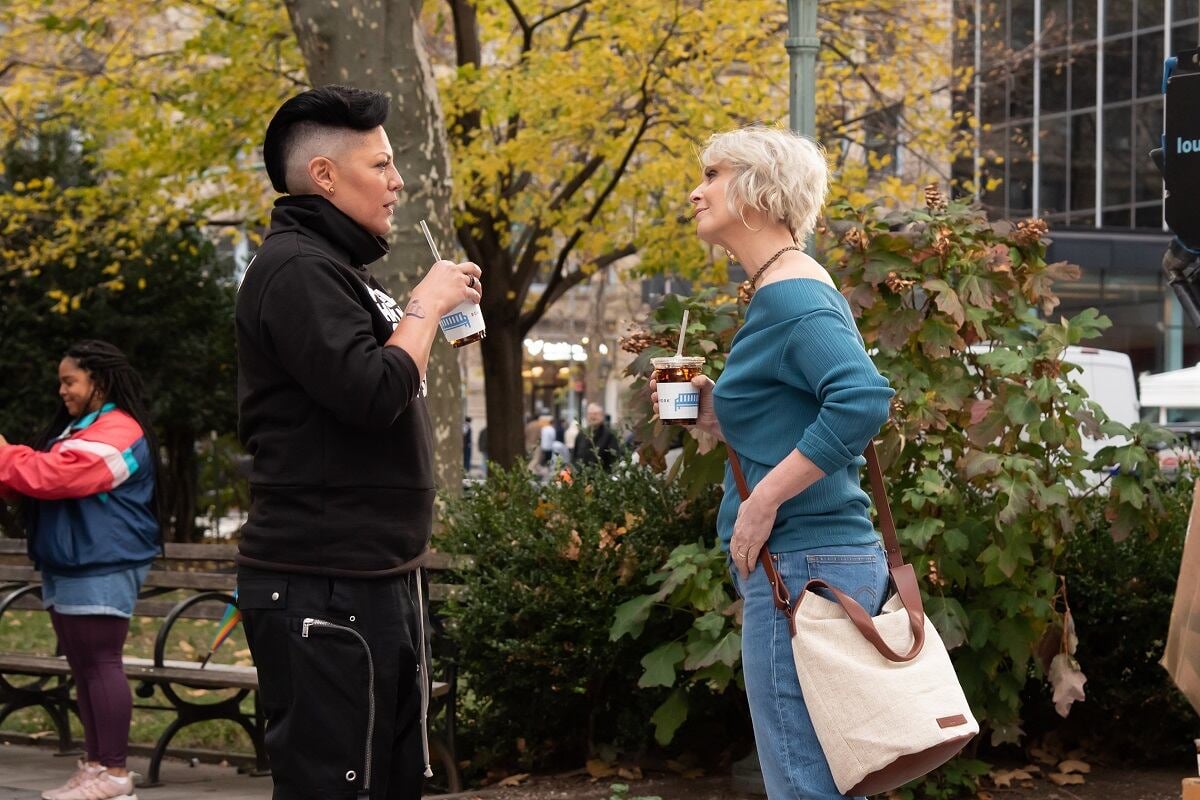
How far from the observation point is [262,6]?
15594mm

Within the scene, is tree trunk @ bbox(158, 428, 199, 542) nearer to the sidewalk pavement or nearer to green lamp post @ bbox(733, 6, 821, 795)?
the sidewalk pavement

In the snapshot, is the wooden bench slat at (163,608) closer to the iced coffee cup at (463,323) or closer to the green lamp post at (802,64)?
the green lamp post at (802,64)

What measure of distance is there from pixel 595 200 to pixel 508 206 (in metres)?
0.94

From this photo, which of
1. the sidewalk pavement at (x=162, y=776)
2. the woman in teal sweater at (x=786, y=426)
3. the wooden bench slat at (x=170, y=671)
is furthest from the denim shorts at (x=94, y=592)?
the woman in teal sweater at (x=786, y=426)

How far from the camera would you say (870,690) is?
3102 mm

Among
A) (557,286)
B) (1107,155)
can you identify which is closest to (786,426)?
(557,286)

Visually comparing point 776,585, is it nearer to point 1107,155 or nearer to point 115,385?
point 115,385

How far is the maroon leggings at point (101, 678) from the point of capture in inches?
239

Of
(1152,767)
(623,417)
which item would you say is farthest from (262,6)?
(1152,767)

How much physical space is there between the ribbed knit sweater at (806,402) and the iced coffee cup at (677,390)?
0.15 meters

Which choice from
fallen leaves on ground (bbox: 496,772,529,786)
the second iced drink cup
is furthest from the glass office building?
the second iced drink cup

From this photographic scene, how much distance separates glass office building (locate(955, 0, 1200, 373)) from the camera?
125ft

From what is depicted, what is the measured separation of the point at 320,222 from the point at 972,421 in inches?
118

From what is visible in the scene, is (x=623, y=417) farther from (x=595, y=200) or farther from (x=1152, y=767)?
(x=595, y=200)
